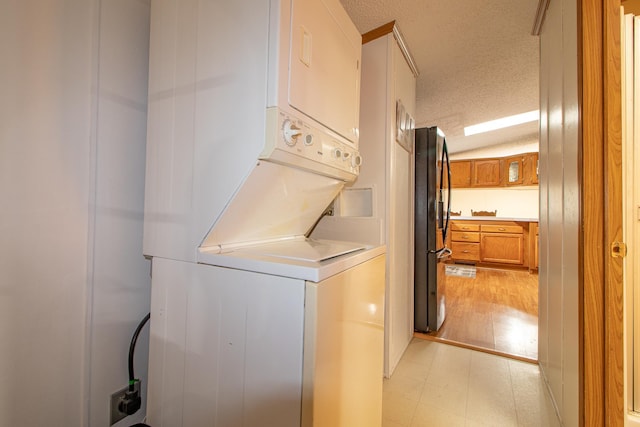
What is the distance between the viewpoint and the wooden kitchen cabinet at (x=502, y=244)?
4.82 metres

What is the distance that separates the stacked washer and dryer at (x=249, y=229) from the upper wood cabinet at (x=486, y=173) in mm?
5499

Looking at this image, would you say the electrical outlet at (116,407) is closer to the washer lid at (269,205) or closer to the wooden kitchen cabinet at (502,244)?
the washer lid at (269,205)

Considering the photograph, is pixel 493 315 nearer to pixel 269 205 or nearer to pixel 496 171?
pixel 269 205

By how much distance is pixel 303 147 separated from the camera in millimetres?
870

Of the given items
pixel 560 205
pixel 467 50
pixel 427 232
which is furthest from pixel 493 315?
pixel 467 50

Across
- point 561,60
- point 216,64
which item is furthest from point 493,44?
point 216,64

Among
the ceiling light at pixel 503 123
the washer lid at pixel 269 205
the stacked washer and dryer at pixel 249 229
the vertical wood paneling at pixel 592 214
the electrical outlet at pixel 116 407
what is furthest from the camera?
the ceiling light at pixel 503 123

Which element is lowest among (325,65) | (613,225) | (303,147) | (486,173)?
(613,225)

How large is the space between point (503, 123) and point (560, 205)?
3165 millimetres

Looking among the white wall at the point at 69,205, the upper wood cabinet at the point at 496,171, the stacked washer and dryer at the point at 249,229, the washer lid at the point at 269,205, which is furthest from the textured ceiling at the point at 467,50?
the upper wood cabinet at the point at 496,171

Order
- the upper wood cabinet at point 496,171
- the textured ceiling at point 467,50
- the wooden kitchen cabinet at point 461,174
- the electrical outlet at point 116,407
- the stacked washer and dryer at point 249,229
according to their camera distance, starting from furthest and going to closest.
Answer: the wooden kitchen cabinet at point 461,174, the upper wood cabinet at point 496,171, the textured ceiling at point 467,50, the electrical outlet at point 116,407, the stacked washer and dryer at point 249,229

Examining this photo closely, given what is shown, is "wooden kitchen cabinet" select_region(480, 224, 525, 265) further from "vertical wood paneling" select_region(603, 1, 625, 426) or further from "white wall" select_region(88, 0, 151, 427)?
"white wall" select_region(88, 0, 151, 427)

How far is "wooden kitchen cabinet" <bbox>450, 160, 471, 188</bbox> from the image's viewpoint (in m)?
5.76

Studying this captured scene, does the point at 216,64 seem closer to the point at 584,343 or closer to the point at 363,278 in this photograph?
the point at 363,278
